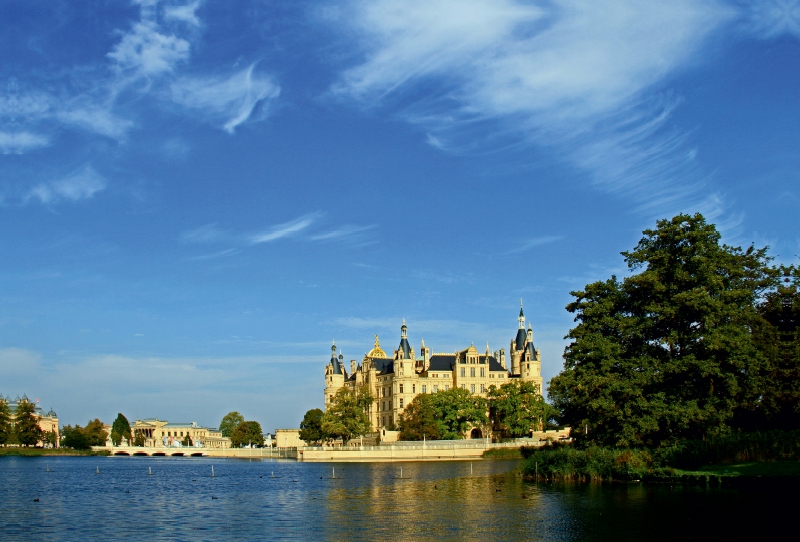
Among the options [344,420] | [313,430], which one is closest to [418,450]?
[344,420]

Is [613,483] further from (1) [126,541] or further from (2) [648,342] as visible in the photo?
(1) [126,541]

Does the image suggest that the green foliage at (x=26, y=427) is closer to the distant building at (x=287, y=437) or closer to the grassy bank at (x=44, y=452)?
the grassy bank at (x=44, y=452)

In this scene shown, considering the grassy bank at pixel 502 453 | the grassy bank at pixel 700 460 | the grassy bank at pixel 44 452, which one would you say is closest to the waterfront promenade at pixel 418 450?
the grassy bank at pixel 502 453

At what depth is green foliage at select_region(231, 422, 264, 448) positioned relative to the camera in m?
172

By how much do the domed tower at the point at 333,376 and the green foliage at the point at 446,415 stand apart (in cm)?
3674

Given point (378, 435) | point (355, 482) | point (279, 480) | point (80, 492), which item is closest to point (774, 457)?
point (355, 482)

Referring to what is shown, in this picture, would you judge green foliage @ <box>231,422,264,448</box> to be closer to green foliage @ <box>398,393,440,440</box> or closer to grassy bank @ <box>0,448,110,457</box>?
grassy bank @ <box>0,448,110,457</box>

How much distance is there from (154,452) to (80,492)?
121 metres

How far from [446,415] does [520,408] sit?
10.1 meters

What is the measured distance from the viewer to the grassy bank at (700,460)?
40375 mm

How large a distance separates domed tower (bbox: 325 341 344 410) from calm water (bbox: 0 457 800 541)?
92.7m

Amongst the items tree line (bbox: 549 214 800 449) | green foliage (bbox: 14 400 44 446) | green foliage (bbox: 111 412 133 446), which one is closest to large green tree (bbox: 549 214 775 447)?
tree line (bbox: 549 214 800 449)

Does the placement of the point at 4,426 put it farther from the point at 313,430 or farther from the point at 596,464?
the point at 596,464

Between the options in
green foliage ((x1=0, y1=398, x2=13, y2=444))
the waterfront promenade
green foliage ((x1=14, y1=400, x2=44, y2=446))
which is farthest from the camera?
green foliage ((x1=14, y1=400, x2=44, y2=446))
